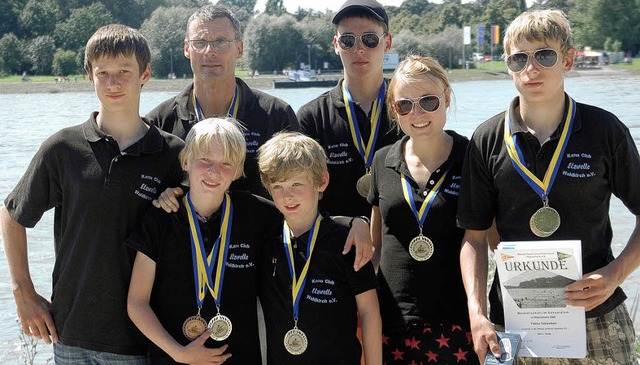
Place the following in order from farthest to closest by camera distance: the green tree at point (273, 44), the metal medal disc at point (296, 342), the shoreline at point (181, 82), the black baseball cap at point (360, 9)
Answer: the green tree at point (273, 44), the shoreline at point (181, 82), the black baseball cap at point (360, 9), the metal medal disc at point (296, 342)

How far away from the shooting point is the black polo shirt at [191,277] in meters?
3.51

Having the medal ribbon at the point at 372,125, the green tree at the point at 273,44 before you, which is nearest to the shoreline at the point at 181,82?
the green tree at the point at 273,44

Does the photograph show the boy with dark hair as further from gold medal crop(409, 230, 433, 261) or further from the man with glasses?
gold medal crop(409, 230, 433, 261)

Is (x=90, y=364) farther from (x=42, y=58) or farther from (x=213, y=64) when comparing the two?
(x=42, y=58)

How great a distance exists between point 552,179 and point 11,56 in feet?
240

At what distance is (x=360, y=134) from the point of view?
443cm

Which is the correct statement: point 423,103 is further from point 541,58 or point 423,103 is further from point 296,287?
point 296,287

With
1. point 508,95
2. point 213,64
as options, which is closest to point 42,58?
point 508,95

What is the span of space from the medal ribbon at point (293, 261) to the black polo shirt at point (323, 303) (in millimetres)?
21

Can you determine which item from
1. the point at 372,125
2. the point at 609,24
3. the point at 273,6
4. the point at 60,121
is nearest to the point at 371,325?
the point at 372,125

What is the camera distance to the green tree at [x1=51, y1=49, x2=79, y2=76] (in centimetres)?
6327

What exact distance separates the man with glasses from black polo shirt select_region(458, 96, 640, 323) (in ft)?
4.23

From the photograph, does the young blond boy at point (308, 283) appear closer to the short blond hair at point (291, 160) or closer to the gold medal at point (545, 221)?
the short blond hair at point (291, 160)

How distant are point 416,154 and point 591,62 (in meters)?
62.0
